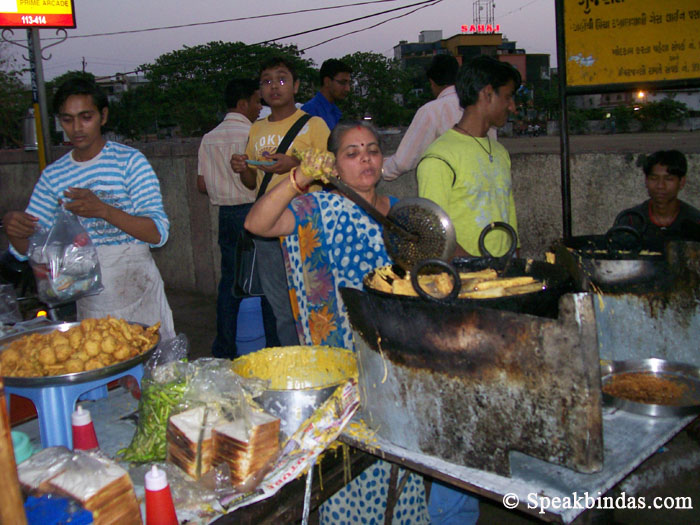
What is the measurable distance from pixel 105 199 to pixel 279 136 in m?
1.56

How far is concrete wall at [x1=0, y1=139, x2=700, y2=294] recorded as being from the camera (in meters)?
4.46

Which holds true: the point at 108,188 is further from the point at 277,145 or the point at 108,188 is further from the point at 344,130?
the point at 277,145

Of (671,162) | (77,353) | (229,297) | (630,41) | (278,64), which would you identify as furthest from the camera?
(229,297)

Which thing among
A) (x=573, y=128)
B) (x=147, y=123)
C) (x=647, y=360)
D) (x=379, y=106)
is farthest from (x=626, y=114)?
(x=647, y=360)

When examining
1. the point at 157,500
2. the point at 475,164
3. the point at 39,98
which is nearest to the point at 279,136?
the point at 475,164

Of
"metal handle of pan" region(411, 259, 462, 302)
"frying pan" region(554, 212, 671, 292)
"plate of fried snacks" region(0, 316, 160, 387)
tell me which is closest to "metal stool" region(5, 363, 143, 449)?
"plate of fried snacks" region(0, 316, 160, 387)

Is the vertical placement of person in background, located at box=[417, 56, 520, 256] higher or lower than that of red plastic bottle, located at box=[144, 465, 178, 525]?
higher

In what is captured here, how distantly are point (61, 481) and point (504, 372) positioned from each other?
1065mm

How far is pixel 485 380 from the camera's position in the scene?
147 cm

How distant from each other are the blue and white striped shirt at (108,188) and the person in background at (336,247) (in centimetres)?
69

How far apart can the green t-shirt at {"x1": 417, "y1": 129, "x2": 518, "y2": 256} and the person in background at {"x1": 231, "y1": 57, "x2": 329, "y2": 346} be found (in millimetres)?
1099

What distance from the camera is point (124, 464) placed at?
1.67 m

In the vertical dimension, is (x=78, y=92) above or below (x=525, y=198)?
above

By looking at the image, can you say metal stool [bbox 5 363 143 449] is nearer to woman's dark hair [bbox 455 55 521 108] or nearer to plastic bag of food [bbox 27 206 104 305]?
plastic bag of food [bbox 27 206 104 305]
